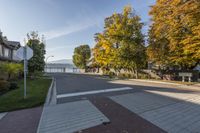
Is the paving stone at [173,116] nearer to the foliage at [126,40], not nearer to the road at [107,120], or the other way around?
the road at [107,120]

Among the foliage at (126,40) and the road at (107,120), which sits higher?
the foliage at (126,40)

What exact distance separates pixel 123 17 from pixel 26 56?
68.9 ft

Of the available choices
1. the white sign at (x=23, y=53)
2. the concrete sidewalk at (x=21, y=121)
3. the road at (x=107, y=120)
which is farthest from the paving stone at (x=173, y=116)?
the white sign at (x=23, y=53)

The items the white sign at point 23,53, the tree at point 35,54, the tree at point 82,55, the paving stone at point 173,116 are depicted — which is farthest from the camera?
the tree at point 82,55

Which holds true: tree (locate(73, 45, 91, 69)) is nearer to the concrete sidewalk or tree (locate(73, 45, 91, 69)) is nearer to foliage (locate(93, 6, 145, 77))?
foliage (locate(93, 6, 145, 77))

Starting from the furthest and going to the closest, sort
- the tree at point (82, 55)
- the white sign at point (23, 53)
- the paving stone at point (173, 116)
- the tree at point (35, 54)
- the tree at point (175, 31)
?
the tree at point (82, 55)
the tree at point (35, 54)
the tree at point (175, 31)
the white sign at point (23, 53)
the paving stone at point (173, 116)

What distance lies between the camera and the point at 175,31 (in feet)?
57.9

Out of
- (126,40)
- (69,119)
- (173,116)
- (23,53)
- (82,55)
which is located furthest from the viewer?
(82,55)

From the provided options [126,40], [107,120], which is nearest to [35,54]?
[126,40]

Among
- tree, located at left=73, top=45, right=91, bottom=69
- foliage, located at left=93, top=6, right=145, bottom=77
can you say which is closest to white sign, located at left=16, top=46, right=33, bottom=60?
foliage, located at left=93, top=6, right=145, bottom=77

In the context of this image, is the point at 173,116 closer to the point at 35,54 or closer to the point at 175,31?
the point at 175,31

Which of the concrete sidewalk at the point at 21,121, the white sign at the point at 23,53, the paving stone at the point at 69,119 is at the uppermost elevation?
the white sign at the point at 23,53

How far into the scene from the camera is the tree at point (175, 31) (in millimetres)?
15620

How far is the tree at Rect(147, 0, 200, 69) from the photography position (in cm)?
1562
